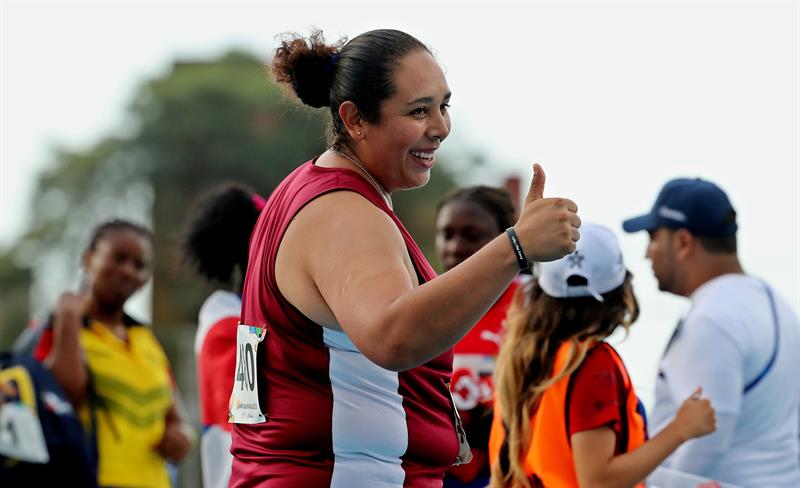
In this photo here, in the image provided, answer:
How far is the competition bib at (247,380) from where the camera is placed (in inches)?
108

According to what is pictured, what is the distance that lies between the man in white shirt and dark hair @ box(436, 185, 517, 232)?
3.03 ft

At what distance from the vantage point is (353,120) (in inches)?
111

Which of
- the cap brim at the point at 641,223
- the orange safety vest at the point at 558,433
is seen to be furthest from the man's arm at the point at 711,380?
the cap brim at the point at 641,223

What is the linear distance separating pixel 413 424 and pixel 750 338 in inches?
76.0

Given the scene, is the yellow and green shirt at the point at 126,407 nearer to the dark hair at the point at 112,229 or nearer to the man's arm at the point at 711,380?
the dark hair at the point at 112,229

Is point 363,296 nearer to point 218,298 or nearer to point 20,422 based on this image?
point 218,298

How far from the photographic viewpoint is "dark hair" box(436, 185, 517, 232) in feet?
16.8

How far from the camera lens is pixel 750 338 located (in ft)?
13.9

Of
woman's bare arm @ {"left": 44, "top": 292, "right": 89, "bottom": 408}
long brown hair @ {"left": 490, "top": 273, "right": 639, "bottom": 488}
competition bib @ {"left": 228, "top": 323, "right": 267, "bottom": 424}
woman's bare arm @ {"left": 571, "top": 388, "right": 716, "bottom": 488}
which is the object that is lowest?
woman's bare arm @ {"left": 44, "top": 292, "right": 89, "bottom": 408}

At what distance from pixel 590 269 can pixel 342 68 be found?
1235 mm

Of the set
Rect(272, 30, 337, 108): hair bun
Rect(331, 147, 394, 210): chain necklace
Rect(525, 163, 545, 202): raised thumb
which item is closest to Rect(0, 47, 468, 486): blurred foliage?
Rect(272, 30, 337, 108): hair bun

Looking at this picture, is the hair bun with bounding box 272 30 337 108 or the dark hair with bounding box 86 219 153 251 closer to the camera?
the hair bun with bounding box 272 30 337 108

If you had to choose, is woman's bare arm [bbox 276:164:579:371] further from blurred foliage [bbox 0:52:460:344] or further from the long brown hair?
blurred foliage [bbox 0:52:460:344]

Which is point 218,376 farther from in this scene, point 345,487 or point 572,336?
point 345,487
